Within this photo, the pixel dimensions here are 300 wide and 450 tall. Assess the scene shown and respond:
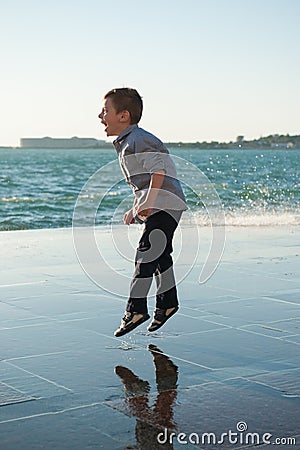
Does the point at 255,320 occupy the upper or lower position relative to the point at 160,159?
lower

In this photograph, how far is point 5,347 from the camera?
514 centimetres

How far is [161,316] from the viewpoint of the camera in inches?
212

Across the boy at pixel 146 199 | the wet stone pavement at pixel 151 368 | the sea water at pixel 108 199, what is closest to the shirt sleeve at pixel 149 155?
the boy at pixel 146 199

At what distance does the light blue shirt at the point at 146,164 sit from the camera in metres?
5.18

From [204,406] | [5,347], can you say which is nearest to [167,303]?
[5,347]

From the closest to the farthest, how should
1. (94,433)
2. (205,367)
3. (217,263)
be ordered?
(94,433) < (205,367) < (217,263)

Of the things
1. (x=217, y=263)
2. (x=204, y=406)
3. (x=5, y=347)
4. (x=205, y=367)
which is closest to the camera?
(x=204, y=406)

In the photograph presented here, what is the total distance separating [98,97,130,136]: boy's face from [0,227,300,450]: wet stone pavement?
4.40 feet

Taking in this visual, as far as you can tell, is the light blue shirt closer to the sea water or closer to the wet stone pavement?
the wet stone pavement

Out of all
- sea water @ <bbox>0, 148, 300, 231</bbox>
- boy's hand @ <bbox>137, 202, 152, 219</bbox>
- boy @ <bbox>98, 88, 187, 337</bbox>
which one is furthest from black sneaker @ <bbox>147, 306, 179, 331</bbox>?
sea water @ <bbox>0, 148, 300, 231</bbox>

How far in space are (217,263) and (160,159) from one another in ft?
12.4

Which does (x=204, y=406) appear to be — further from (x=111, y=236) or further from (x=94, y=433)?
(x=111, y=236)

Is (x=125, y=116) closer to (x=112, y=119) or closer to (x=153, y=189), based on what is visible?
(x=112, y=119)

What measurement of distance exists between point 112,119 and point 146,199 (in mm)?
597
